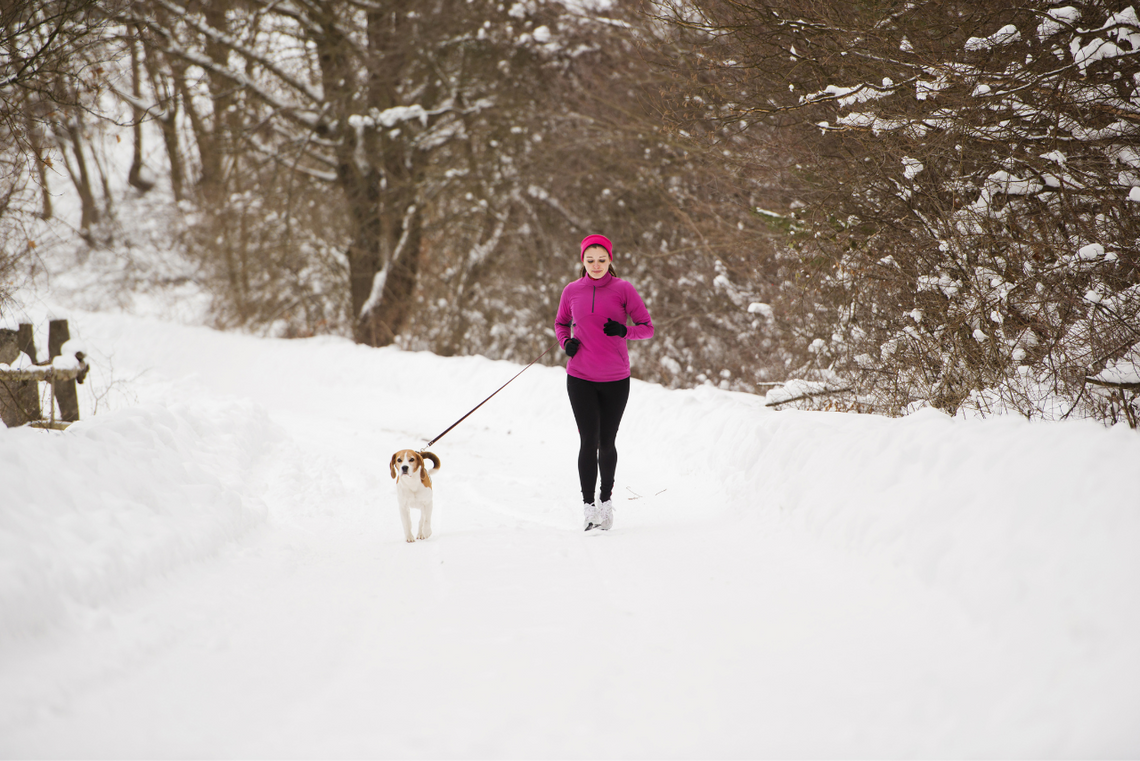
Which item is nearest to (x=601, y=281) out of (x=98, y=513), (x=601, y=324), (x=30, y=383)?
(x=601, y=324)

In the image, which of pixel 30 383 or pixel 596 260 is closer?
pixel 596 260

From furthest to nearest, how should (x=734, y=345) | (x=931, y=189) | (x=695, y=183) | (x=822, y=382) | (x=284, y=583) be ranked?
(x=734, y=345) < (x=695, y=183) < (x=822, y=382) < (x=931, y=189) < (x=284, y=583)

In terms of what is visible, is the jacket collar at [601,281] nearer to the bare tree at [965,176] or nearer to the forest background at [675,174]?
the bare tree at [965,176]

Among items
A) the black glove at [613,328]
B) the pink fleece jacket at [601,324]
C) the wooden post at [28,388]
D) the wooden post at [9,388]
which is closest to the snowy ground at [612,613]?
the pink fleece jacket at [601,324]

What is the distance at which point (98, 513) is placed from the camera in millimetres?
3904

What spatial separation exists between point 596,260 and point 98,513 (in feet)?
11.9

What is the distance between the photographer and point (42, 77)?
6.27 m

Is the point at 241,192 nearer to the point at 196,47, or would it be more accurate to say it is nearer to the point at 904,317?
the point at 196,47

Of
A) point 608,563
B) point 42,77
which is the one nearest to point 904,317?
point 608,563

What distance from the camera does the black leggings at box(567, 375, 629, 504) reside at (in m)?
5.56

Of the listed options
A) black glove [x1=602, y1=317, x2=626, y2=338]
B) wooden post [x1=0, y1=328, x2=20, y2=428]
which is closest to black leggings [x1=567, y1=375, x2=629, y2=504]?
black glove [x1=602, y1=317, x2=626, y2=338]

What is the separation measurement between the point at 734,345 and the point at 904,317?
6183 millimetres

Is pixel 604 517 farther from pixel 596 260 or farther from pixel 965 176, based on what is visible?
pixel 965 176

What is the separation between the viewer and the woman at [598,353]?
5.50 meters
